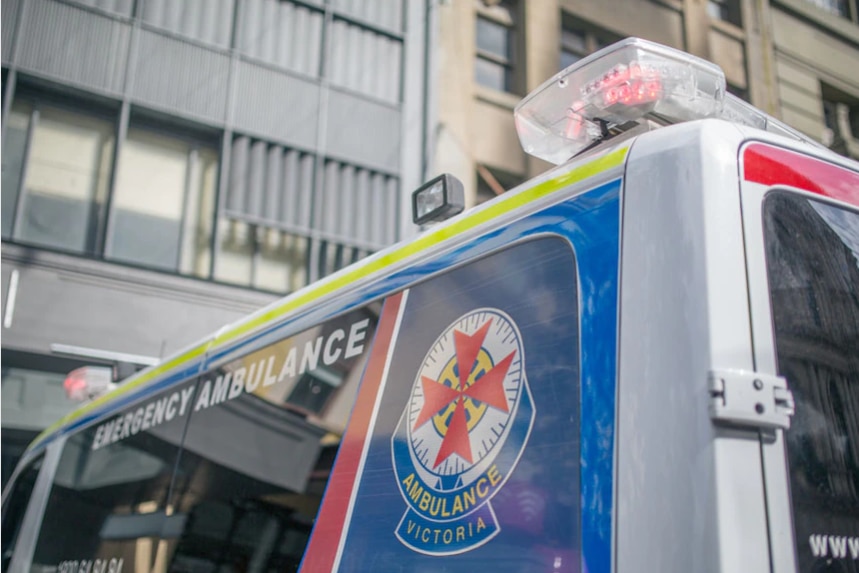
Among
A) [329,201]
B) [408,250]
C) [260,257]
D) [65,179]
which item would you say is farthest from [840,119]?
[408,250]

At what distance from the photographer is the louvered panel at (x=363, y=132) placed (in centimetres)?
1226

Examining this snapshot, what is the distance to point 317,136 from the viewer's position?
1205cm

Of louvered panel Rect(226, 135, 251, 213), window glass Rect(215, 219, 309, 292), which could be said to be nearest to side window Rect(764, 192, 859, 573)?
window glass Rect(215, 219, 309, 292)

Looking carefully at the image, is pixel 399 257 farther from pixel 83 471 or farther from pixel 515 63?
pixel 515 63

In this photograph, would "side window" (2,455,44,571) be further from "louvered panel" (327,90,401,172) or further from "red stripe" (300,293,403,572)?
"louvered panel" (327,90,401,172)

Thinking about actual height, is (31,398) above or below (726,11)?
below

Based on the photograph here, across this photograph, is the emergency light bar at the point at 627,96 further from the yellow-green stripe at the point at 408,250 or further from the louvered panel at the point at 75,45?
the louvered panel at the point at 75,45

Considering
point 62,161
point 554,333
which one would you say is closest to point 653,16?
point 62,161

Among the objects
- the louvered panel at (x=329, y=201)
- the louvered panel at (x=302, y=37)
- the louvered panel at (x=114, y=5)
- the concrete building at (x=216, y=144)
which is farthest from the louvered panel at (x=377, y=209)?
the louvered panel at (x=114, y=5)

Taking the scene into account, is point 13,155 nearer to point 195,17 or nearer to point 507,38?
point 195,17

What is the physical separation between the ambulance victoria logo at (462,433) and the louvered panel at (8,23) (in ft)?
31.3

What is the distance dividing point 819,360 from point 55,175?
33.1 ft

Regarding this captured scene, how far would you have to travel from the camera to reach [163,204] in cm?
1105

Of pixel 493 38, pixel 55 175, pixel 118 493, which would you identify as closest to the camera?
pixel 118 493
